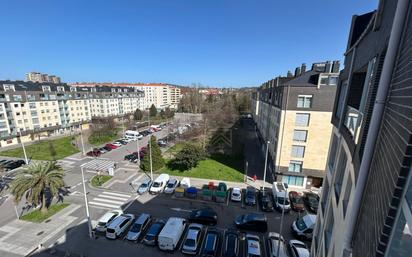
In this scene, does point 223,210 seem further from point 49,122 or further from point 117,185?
point 49,122

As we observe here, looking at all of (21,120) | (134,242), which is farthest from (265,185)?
(21,120)

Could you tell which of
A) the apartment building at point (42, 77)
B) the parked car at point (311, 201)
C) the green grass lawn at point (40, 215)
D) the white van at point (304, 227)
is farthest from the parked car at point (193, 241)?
the apartment building at point (42, 77)

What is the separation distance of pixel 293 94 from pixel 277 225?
1428 cm

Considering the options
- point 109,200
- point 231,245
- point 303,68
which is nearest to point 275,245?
point 231,245

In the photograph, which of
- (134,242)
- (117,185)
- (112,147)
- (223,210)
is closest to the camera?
(134,242)

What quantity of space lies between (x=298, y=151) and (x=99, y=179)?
2546 centimetres

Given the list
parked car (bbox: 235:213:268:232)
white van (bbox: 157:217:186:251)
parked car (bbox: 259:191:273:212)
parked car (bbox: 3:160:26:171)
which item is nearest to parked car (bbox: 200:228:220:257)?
white van (bbox: 157:217:186:251)

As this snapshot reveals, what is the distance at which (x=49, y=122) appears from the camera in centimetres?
5069

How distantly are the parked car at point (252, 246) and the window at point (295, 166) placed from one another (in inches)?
462

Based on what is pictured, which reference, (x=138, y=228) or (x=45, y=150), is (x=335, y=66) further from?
(x=45, y=150)

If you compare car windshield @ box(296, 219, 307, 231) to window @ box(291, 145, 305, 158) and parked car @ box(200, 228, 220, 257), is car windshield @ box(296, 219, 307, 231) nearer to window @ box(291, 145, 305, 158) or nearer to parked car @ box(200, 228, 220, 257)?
parked car @ box(200, 228, 220, 257)

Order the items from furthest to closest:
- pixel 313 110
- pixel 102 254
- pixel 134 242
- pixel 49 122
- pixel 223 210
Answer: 1. pixel 49 122
2. pixel 313 110
3. pixel 223 210
4. pixel 134 242
5. pixel 102 254

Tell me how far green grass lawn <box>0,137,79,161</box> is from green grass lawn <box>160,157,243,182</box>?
2179 cm

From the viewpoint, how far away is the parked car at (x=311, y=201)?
20.9m
